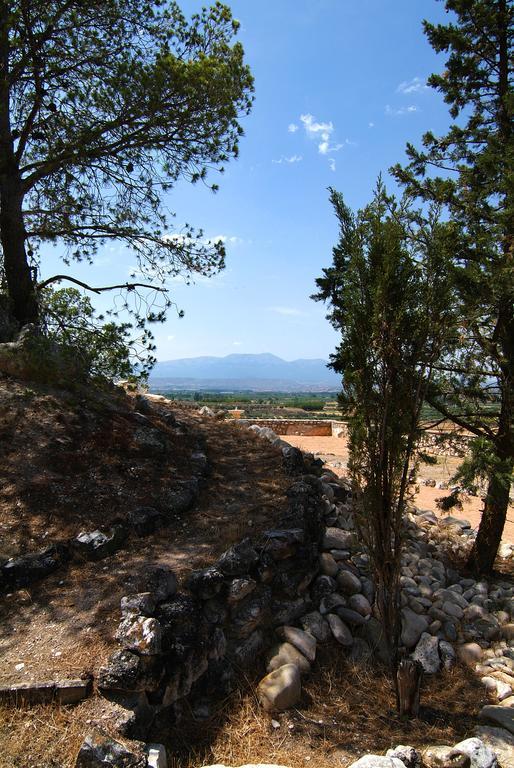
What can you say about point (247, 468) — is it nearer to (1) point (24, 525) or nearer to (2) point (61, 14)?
(1) point (24, 525)

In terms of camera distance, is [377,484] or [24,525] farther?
[24,525]

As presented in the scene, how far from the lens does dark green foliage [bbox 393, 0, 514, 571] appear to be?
5.55m

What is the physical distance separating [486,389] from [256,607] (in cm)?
404

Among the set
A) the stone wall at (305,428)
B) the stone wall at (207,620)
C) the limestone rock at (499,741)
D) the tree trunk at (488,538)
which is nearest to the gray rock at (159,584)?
the stone wall at (207,620)

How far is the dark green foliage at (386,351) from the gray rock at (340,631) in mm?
472

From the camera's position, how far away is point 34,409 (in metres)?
7.18

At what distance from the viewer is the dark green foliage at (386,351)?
4328 millimetres

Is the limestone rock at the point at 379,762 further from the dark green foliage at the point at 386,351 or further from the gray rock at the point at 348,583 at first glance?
the gray rock at the point at 348,583

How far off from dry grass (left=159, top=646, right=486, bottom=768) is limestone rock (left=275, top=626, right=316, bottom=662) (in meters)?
0.14

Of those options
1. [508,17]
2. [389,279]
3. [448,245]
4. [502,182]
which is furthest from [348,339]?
[508,17]

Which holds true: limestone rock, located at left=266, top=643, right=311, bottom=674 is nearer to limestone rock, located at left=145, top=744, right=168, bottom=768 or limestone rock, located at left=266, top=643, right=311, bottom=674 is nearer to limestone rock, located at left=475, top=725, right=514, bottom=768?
limestone rock, located at left=145, top=744, right=168, bottom=768

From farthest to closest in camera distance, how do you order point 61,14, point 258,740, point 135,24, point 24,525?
point 135,24, point 61,14, point 24,525, point 258,740

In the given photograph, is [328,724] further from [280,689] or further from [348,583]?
[348,583]

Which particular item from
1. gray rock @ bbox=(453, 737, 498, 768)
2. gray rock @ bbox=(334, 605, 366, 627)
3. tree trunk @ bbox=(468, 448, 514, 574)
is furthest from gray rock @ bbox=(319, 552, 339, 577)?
tree trunk @ bbox=(468, 448, 514, 574)
